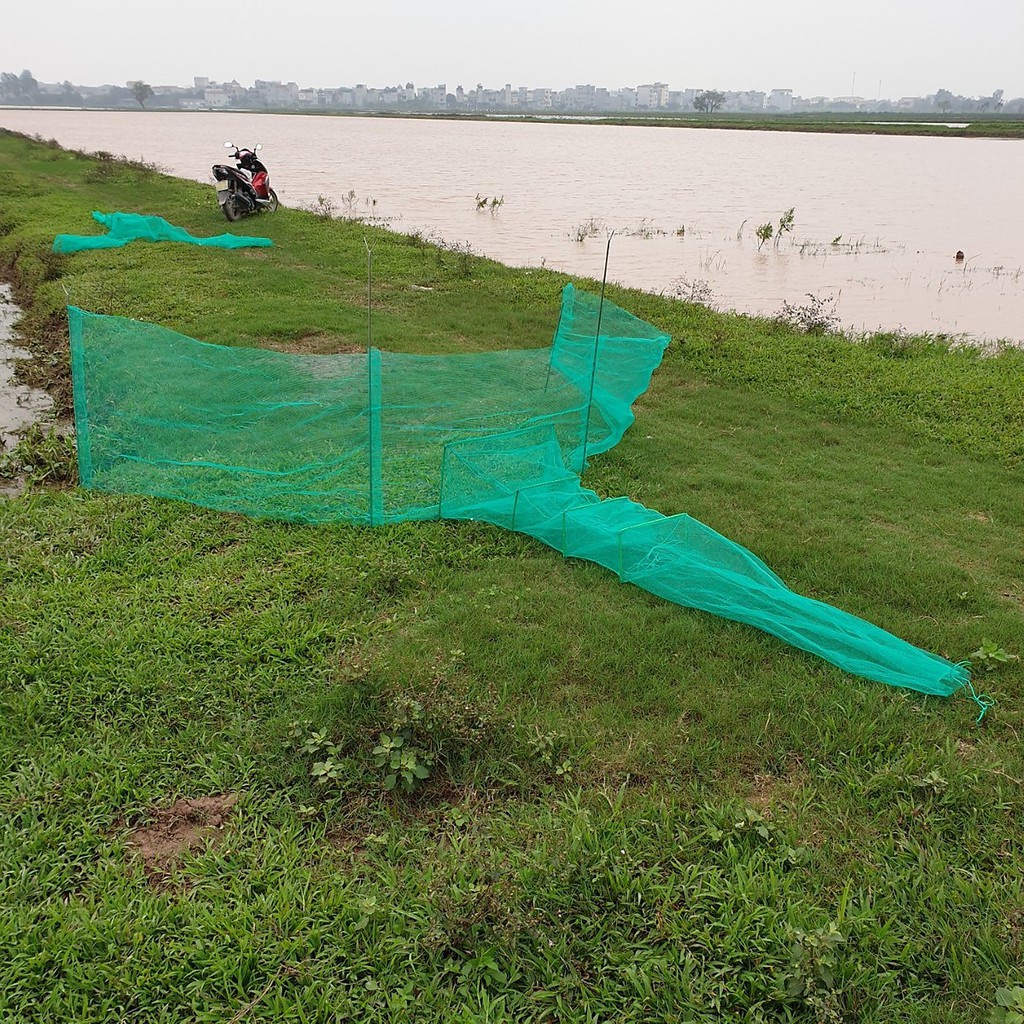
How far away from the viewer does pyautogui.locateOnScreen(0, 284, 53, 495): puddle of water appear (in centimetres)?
591

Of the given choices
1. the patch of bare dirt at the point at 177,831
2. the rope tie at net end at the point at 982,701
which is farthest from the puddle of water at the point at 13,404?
the rope tie at net end at the point at 982,701

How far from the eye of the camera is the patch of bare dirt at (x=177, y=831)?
8.29ft

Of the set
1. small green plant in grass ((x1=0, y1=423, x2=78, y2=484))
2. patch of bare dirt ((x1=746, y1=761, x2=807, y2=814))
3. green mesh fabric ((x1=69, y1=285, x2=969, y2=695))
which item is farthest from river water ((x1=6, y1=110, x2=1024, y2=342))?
patch of bare dirt ((x1=746, y1=761, x2=807, y2=814))

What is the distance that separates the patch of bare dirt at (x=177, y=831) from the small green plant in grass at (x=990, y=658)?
3010mm

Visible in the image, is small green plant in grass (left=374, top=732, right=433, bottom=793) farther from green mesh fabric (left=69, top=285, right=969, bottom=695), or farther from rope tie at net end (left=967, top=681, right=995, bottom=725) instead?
rope tie at net end (left=967, top=681, right=995, bottom=725)

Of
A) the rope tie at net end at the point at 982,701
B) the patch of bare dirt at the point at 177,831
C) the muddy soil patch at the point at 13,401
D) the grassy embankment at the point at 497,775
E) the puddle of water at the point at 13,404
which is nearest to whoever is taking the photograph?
the grassy embankment at the point at 497,775

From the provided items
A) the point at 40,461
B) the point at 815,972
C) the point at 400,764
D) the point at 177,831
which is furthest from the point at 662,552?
the point at 40,461

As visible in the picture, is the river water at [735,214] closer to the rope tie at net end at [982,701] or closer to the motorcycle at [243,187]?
the motorcycle at [243,187]

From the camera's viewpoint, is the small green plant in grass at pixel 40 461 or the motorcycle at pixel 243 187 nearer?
the small green plant in grass at pixel 40 461

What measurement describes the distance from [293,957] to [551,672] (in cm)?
147

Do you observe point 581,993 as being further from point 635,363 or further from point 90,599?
point 635,363

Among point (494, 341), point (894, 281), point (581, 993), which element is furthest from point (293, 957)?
point (894, 281)

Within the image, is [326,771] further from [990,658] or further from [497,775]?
[990,658]

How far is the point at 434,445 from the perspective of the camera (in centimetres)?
549
